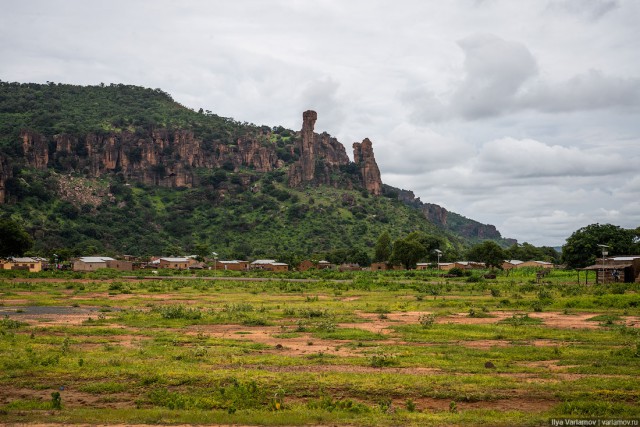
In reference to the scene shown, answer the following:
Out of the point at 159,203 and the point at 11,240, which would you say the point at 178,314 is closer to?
the point at 11,240

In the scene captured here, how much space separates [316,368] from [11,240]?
86.2 m

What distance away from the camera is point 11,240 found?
90688 millimetres

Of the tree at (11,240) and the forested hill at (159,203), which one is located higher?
the forested hill at (159,203)

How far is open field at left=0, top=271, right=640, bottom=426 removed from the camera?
44.2 feet

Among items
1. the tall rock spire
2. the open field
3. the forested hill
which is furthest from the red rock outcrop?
the open field

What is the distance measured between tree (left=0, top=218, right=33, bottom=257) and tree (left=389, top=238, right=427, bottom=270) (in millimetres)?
61307

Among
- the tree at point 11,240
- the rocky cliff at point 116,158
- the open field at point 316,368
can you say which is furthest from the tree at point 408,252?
the rocky cliff at point 116,158

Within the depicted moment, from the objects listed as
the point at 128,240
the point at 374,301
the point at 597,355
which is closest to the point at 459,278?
the point at 374,301

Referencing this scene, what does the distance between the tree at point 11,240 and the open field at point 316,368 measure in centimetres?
6322

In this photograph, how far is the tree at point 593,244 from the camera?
83.4 m

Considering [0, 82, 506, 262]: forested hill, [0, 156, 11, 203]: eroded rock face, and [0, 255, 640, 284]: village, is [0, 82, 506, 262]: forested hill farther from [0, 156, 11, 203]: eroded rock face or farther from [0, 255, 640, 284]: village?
[0, 255, 640, 284]: village

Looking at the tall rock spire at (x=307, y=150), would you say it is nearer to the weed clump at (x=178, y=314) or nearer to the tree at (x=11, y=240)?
the tree at (x=11, y=240)

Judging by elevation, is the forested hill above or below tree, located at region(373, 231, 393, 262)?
above

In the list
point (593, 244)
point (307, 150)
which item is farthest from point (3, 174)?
point (593, 244)
